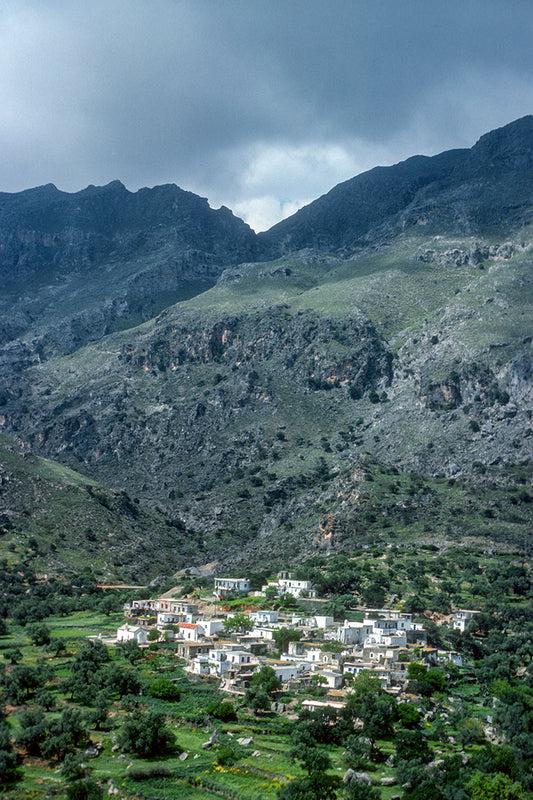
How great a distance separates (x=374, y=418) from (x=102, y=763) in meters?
108

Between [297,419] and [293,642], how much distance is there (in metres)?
88.4

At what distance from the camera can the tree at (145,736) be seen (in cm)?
4703

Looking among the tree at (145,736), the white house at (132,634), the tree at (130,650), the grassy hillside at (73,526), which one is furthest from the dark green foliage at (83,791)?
the grassy hillside at (73,526)

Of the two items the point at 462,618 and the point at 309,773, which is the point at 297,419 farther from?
the point at 309,773

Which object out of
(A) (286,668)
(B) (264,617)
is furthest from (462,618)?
(A) (286,668)

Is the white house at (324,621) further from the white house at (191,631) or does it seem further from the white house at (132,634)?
the white house at (132,634)

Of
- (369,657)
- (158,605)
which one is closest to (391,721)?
(369,657)

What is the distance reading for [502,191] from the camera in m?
197

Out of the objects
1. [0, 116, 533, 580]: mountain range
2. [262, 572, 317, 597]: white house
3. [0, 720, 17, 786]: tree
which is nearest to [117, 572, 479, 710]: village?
[262, 572, 317, 597]: white house

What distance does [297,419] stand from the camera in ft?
504

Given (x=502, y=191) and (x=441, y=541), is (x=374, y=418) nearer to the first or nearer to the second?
(x=441, y=541)

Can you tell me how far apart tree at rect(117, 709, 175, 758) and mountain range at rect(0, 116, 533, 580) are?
188 feet

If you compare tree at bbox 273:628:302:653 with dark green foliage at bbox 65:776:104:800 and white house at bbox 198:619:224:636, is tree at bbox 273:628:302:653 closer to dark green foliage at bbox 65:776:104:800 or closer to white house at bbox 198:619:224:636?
white house at bbox 198:619:224:636

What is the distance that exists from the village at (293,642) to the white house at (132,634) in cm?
8
